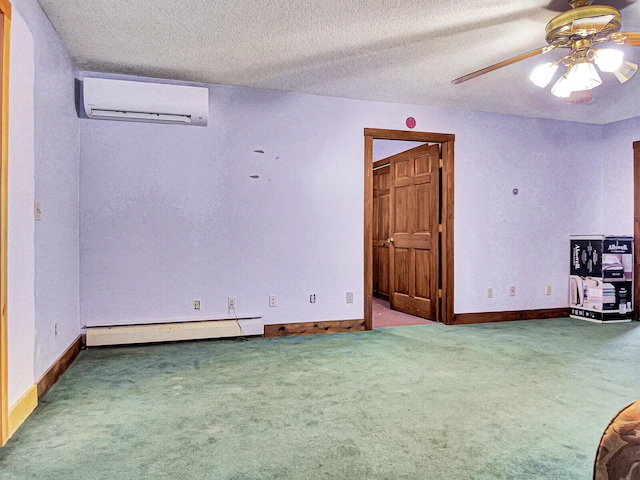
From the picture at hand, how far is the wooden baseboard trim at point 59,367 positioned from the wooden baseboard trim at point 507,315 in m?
3.82

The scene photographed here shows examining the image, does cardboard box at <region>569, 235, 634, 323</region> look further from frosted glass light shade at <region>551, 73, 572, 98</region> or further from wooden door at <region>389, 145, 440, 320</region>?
frosted glass light shade at <region>551, 73, 572, 98</region>

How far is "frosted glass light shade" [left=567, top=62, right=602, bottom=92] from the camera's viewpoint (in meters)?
2.86

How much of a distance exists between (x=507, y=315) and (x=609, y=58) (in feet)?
10.9

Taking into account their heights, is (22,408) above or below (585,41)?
below

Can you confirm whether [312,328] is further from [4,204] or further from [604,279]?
[604,279]

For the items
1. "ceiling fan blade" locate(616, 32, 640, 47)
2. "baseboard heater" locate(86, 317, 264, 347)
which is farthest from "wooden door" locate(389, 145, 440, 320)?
"ceiling fan blade" locate(616, 32, 640, 47)

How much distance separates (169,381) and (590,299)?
195 inches

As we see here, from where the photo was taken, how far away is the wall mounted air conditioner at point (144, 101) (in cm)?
372

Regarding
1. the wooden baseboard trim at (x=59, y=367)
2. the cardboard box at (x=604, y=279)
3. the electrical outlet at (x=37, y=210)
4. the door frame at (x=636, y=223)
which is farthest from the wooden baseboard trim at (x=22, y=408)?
the door frame at (x=636, y=223)

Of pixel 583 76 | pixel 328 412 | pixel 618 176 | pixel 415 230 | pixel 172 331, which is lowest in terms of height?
pixel 328 412

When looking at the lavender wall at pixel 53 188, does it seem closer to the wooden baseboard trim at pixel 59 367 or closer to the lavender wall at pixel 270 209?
the wooden baseboard trim at pixel 59 367

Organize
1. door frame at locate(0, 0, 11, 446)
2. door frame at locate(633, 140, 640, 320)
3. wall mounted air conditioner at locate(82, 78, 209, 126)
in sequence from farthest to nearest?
1. door frame at locate(633, 140, 640, 320)
2. wall mounted air conditioner at locate(82, 78, 209, 126)
3. door frame at locate(0, 0, 11, 446)

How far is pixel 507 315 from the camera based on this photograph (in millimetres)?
5305

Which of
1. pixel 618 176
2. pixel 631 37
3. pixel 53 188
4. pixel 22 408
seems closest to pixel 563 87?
pixel 631 37
